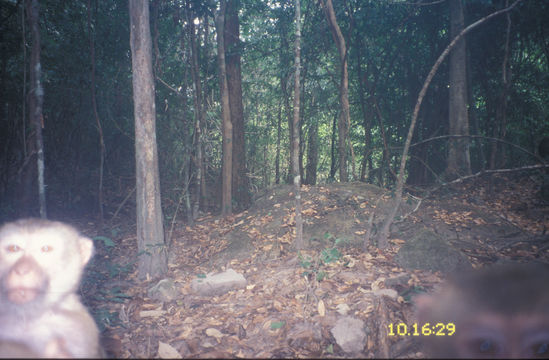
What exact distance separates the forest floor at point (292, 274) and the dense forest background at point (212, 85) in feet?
3.70

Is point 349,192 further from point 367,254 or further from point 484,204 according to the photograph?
point 484,204

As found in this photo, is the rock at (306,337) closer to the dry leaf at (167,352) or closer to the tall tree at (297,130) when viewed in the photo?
the dry leaf at (167,352)

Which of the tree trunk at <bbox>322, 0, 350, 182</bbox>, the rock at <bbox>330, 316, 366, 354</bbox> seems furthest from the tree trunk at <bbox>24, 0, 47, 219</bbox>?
the tree trunk at <bbox>322, 0, 350, 182</bbox>

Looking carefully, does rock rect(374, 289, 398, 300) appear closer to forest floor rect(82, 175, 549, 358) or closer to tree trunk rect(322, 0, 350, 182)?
forest floor rect(82, 175, 549, 358)

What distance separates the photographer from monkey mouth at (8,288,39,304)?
1256 mm

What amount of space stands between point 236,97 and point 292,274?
5410mm

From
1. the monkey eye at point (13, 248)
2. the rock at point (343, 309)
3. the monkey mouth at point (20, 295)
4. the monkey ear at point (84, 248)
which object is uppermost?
the monkey eye at point (13, 248)

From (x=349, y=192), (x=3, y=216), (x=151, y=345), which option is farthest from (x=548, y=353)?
(x=3, y=216)

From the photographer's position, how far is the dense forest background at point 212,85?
715 cm

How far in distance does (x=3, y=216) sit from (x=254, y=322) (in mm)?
6578

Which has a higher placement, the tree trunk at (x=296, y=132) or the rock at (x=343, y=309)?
the tree trunk at (x=296, y=132)

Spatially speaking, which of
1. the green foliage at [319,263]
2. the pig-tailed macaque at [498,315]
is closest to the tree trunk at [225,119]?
the green foliage at [319,263]

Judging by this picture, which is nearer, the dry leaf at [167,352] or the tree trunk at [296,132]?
the dry leaf at [167,352]

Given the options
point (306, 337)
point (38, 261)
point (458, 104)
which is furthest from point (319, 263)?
point (458, 104)
